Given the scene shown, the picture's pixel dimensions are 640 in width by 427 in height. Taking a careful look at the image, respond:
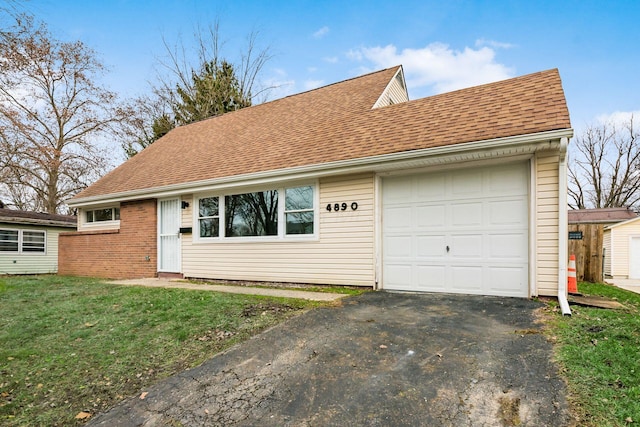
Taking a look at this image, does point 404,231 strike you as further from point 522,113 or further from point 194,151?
point 194,151

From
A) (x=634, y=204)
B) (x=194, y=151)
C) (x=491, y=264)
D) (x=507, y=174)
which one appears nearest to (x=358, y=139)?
(x=507, y=174)

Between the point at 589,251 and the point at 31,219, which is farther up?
the point at 31,219

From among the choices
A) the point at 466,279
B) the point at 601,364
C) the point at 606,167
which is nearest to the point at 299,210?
the point at 466,279

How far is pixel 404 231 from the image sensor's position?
694 centimetres

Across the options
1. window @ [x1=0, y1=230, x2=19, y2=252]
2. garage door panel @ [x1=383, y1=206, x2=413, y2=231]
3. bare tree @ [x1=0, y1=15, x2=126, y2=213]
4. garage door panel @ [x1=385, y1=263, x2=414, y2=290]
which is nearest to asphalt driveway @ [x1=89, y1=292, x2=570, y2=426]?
garage door panel @ [x1=385, y1=263, x2=414, y2=290]

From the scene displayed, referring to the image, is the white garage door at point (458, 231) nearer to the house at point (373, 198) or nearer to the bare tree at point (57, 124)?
the house at point (373, 198)

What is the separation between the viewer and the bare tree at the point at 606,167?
1139 inches

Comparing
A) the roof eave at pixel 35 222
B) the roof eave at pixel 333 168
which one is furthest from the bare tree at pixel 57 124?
the roof eave at pixel 333 168

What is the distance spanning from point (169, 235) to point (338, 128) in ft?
19.2

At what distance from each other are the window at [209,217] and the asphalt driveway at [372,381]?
5.54 metres

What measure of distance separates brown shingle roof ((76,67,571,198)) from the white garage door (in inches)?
31.8

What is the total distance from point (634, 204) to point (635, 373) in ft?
115

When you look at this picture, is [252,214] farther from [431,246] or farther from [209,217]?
[431,246]

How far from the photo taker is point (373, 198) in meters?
7.16
